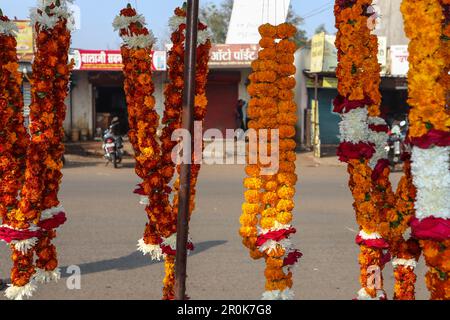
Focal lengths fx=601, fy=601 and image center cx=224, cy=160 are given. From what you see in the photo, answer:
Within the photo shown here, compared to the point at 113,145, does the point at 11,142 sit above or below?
above

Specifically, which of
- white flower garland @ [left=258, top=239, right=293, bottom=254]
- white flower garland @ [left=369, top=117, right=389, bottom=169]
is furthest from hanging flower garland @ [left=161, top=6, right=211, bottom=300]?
white flower garland @ [left=369, top=117, right=389, bottom=169]

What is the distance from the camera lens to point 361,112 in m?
3.52

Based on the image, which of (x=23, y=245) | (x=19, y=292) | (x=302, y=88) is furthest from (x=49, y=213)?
(x=302, y=88)

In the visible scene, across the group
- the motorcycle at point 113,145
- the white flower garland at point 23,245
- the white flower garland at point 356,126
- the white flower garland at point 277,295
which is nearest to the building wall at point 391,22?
the motorcycle at point 113,145

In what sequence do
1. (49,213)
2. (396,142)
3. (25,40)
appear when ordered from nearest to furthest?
(49,213)
(396,142)
(25,40)

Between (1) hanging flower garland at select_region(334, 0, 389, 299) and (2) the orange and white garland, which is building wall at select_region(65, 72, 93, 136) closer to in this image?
(2) the orange and white garland

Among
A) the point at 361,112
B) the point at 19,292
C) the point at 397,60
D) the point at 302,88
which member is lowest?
the point at 19,292

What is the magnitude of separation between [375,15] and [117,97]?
62.0 ft

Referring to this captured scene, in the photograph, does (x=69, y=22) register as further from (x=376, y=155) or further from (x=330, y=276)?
(x=330, y=276)

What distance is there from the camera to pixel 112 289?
529cm

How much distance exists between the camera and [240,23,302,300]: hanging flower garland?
3604 mm

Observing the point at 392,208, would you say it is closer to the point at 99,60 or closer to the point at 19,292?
the point at 19,292

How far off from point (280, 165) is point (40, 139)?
157cm

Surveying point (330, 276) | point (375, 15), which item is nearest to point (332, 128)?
point (330, 276)
